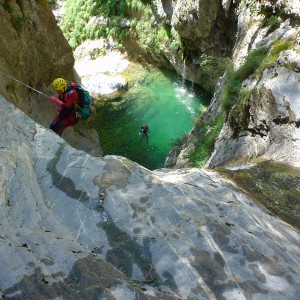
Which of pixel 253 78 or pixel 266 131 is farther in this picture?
pixel 253 78

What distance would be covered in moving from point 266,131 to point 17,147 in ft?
15.2

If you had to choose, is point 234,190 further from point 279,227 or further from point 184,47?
point 184,47

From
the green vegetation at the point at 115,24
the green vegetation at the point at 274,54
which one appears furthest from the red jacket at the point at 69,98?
the green vegetation at the point at 115,24

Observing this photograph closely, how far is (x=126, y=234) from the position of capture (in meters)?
3.81

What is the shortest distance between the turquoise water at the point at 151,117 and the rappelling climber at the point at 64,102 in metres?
6.63

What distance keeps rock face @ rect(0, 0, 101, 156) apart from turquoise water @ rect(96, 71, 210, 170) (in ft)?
15.5

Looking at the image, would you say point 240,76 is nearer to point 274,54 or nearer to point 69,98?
point 274,54

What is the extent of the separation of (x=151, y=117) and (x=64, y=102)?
33.6 feet

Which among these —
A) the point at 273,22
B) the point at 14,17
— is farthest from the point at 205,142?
the point at 14,17

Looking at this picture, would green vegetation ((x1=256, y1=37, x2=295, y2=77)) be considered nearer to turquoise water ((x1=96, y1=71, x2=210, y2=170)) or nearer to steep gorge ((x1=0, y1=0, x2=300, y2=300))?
steep gorge ((x1=0, y1=0, x2=300, y2=300))

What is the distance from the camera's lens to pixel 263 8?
34.0 ft

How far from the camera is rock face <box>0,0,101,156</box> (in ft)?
26.1

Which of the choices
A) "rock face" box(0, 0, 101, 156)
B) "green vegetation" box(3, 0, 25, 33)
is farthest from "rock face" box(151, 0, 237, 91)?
"green vegetation" box(3, 0, 25, 33)

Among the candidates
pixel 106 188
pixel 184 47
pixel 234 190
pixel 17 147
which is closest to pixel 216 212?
pixel 234 190
